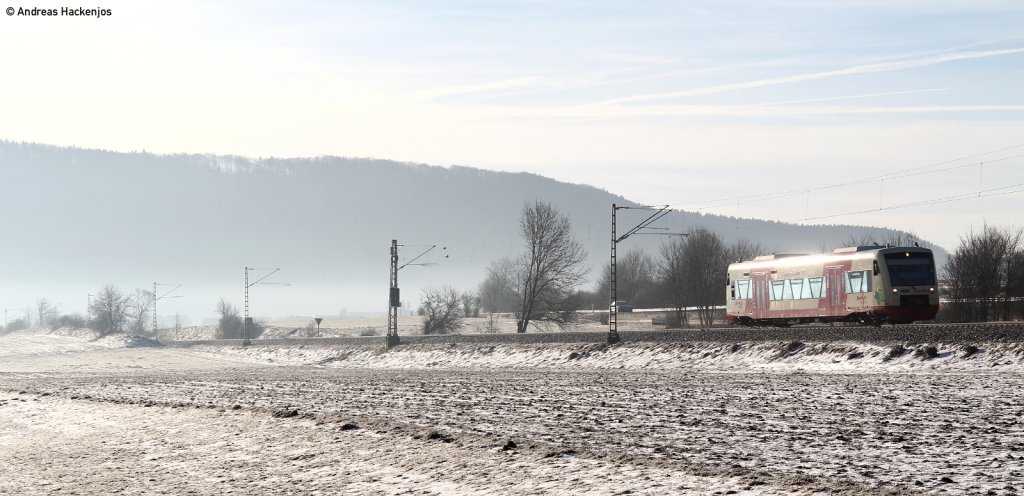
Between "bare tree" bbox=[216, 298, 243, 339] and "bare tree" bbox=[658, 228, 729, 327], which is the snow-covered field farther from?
"bare tree" bbox=[216, 298, 243, 339]

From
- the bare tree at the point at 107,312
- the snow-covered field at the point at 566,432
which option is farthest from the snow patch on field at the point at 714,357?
the bare tree at the point at 107,312

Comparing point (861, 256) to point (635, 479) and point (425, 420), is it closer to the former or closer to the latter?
point (425, 420)

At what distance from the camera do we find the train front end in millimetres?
46656

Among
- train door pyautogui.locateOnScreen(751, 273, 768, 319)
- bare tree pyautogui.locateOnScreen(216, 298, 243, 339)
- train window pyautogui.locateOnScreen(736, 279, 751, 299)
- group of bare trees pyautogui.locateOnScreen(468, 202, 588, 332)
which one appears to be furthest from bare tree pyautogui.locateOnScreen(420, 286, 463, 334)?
bare tree pyautogui.locateOnScreen(216, 298, 243, 339)

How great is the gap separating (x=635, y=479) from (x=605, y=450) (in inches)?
97.5

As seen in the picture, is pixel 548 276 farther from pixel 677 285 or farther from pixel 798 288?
pixel 798 288

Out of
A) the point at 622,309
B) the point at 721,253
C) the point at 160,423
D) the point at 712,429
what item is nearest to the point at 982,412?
the point at 712,429

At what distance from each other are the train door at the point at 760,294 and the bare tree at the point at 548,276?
4003cm

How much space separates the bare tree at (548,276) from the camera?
97.4 meters

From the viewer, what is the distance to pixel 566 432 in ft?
69.6

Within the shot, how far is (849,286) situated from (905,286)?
2.36 meters

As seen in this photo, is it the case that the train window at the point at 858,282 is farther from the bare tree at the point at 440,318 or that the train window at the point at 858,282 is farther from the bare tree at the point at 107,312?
the bare tree at the point at 107,312

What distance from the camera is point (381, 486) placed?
1764 cm

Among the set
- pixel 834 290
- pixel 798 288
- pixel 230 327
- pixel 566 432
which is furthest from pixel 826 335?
pixel 230 327
